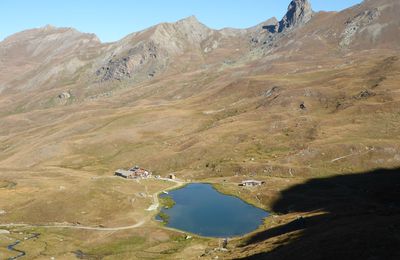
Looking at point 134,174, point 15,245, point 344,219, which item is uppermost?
point 15,245

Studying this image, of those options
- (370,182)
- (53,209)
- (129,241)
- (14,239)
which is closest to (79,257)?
(129,241)

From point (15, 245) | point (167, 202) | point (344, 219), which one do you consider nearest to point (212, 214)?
point (167, 202)

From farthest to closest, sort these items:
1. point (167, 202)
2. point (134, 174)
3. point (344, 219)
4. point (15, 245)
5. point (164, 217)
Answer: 1. point (134, 174)
2. point (167, 202)
3. point (164, 217)
4. point (15, 245)
5. point (344, 219)

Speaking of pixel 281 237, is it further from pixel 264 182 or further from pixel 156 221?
pixel 264 182

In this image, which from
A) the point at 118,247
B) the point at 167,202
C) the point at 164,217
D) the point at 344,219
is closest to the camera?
the point at 344,219

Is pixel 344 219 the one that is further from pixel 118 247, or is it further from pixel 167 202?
pixel 167 202

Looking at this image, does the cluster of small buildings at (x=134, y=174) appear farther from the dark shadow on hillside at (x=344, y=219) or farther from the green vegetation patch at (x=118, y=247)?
the green vegetation patch at (x=118, y=247)
